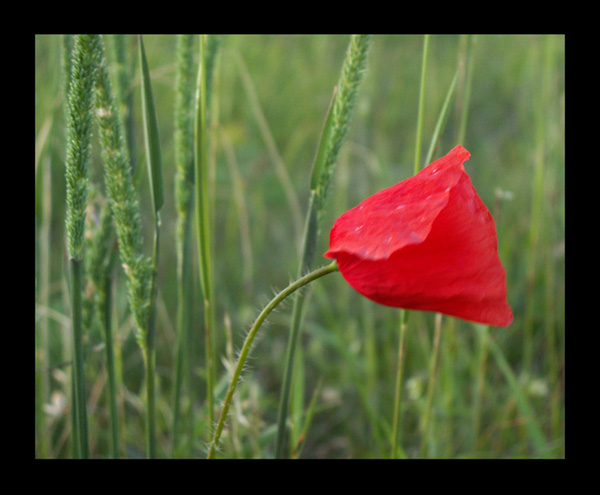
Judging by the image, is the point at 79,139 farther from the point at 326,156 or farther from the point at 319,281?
the point at 319,281

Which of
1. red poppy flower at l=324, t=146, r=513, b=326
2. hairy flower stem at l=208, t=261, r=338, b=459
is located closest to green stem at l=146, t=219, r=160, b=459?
hairy flower stem at l=208, t=261, r=338, b=459

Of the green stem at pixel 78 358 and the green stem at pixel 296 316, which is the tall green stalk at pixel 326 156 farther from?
the green stem at pixel 78 358

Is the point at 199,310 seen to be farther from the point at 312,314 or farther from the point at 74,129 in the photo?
the point at 74,129

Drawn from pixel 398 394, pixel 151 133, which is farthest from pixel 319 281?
pixel 151 133

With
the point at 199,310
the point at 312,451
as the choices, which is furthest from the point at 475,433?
the point at 199,310

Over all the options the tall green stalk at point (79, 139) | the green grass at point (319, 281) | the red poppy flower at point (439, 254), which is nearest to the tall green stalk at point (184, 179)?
the green grass at point (319, 281)

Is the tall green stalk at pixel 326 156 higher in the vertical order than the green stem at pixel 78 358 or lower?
higher

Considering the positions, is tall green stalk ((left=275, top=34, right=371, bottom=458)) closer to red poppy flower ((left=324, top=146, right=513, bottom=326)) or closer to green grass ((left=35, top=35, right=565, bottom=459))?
green grass ((left=35, top=35, right=565, bottom=459))
